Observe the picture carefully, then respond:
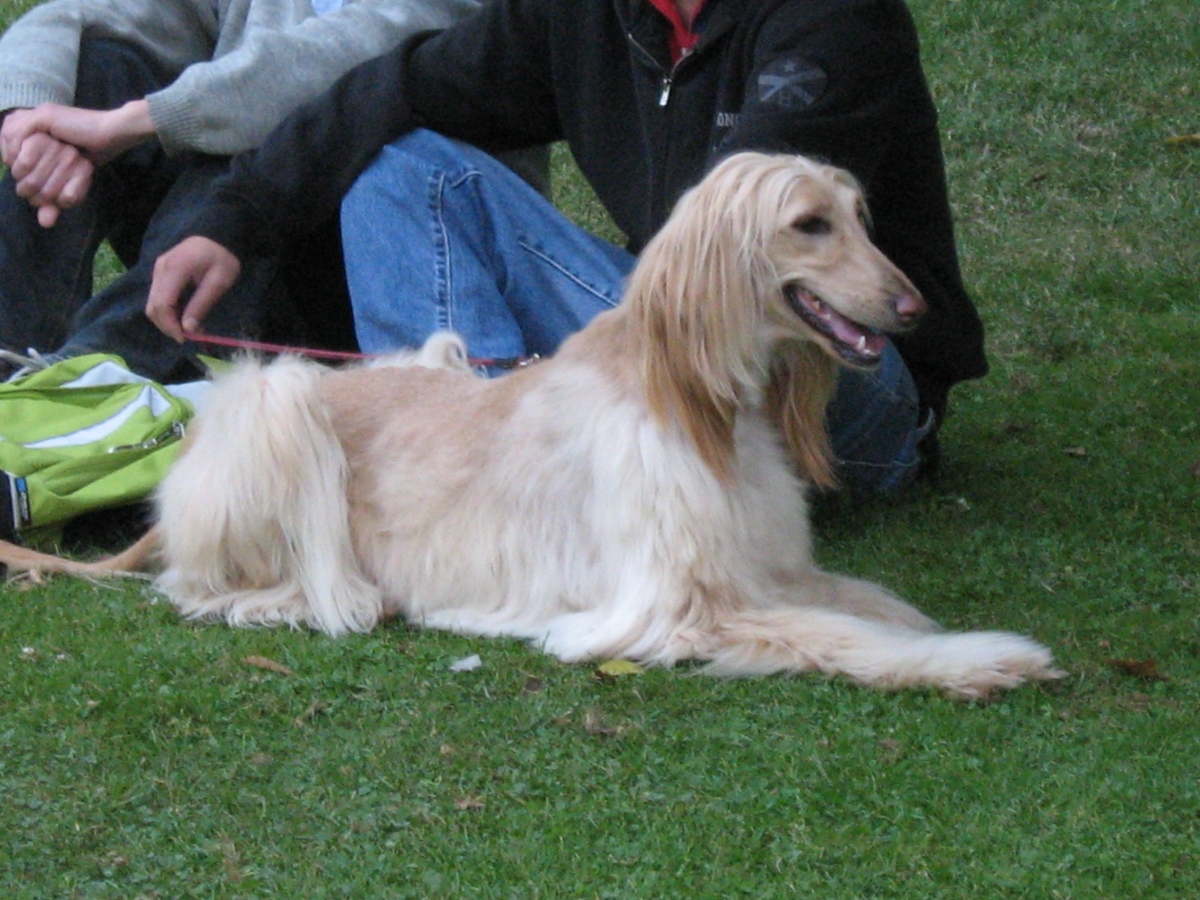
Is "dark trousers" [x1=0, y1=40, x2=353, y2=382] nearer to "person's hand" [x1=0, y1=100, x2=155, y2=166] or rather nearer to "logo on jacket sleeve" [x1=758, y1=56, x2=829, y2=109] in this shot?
"person's hand" [x1=0, y1=100, x2=155, y2=166]

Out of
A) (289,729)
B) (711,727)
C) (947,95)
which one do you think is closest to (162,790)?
(289,729)

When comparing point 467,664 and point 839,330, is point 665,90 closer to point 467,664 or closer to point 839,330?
point 839,330

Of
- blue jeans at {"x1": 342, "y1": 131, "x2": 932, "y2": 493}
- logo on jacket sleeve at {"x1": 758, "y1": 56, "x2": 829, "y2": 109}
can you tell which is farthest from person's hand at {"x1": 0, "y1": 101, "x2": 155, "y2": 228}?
logo on jacket sleeve at {"x1": 758, "y1": 56, "x2": 829, "y2": 109}

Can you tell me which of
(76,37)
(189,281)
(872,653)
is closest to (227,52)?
(76,37)

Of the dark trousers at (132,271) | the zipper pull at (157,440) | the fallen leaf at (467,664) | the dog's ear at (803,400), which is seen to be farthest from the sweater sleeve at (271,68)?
the fallen leaf at (467,664)

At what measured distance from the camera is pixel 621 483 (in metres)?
3.96

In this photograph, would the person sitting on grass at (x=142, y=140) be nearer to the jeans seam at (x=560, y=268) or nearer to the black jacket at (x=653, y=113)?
the black jacket at (x=653, y=113)

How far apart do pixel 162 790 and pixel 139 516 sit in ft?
6.25

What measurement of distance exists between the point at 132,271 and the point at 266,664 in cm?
210

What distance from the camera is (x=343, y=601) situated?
4.25 meters

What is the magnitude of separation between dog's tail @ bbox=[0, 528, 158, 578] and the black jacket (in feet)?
3.23

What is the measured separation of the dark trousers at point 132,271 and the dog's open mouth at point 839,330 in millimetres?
2134

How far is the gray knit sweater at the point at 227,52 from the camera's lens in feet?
17.7

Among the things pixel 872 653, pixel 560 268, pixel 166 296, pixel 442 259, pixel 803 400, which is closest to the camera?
pixel 872 653
